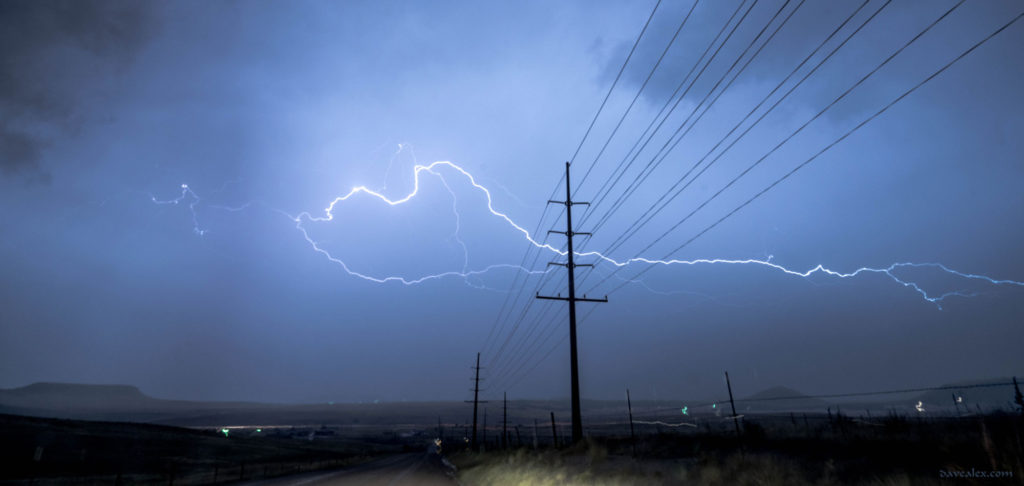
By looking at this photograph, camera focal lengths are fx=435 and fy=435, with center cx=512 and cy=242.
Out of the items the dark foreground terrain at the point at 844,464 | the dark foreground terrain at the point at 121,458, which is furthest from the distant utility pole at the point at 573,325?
the dark foreground terrain at the point at 121,458

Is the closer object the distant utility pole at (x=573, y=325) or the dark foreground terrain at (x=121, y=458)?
the distant utility pole at (x=573, y=325)

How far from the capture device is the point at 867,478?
25.5ft

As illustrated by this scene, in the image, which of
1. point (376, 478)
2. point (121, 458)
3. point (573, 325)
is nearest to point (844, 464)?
point (573, 325)

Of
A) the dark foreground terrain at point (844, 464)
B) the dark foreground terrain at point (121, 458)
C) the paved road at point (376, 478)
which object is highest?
the dark foreground terrain at point (844, 464)

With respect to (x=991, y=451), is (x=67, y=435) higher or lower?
lower

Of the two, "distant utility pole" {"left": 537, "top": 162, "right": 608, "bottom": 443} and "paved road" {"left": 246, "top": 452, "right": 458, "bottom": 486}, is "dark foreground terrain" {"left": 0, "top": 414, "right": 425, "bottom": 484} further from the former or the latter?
"distant utility pole" {"left": 537, "top": 162, "right": 608, "bottom": 443}

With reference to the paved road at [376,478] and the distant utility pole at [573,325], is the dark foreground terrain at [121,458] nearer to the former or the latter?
the paved road at [376,478]

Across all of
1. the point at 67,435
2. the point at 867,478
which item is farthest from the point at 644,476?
the point at 67,435

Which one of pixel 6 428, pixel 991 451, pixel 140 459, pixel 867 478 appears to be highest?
pixel 991 451

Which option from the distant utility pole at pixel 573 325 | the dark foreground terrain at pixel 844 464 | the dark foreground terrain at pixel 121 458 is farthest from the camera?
the dark foreground terrain at pixel 121 458

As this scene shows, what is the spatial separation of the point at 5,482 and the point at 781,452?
5084cm

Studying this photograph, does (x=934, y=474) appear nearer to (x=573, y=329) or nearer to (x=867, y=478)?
(x=867, y=478)

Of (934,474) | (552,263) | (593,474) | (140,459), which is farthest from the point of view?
(140,459)

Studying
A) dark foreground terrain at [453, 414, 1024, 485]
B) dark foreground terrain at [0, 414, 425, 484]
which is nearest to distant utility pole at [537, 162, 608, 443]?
dark foreground terrain at [453, 414, 1024, 485]
